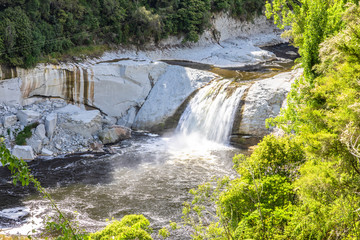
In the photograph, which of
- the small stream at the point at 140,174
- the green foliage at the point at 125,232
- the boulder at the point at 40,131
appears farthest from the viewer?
the boulder at the point at 40,131

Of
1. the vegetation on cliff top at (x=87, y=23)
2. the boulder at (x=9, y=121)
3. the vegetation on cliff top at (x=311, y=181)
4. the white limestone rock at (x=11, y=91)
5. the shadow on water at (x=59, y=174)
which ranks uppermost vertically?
the vegetation on cliff top at (x=87, y=23)

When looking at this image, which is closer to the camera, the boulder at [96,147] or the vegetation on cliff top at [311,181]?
the vegetation on cliff top at [311,181]

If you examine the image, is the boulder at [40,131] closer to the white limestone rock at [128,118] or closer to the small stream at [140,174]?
the small stream at [140,174]

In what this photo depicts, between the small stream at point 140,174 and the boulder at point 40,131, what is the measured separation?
1470 millimetres

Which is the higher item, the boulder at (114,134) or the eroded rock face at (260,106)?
the eroded rock face at (260,106)

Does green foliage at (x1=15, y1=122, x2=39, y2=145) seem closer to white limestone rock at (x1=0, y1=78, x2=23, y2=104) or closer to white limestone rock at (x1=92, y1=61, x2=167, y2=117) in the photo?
white limestone rock at (x1=0, y1=78, x2=23, y2=104)

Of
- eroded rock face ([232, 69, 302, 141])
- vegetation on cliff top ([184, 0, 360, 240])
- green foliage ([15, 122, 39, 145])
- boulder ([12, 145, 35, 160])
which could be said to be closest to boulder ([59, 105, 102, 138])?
green foliage ([15, 122, 39, 145])

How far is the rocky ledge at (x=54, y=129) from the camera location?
56.8 ft

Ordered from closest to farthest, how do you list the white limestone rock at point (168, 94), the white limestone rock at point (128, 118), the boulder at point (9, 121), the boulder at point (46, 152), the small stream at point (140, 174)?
the small stream at point (140, 174) < the boulder at point (46, 152) < the boulder at point (9, 121) < the white limestone rock at point (168, 94) < the white limestone rock at point (128, 118)

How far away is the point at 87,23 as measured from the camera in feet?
84.5

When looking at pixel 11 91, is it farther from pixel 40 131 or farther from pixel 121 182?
pixel 121 182

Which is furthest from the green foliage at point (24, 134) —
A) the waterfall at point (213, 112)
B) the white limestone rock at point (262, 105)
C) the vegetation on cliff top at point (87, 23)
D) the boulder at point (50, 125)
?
the white limestone rock at point (262, 105)

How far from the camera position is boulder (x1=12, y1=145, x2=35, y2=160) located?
16469mm

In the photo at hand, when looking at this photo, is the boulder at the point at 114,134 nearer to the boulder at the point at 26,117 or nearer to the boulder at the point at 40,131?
the boulder at the point at 40,131
